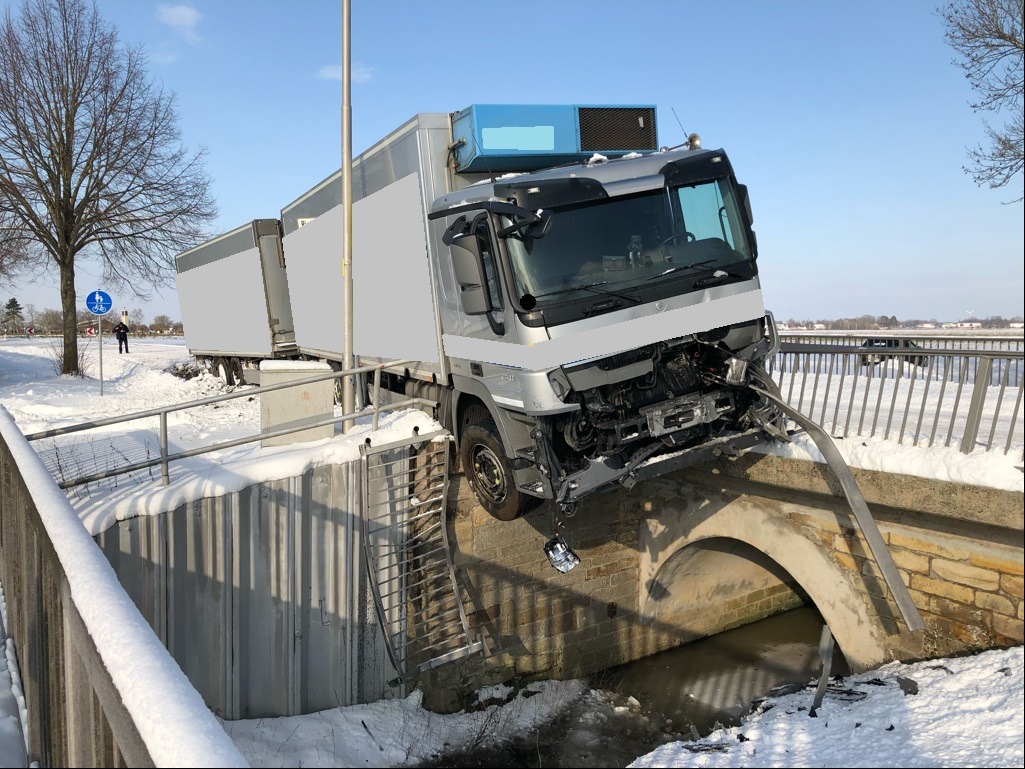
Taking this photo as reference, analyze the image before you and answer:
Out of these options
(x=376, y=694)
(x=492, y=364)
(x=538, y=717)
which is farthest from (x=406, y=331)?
(x=538, y=717)

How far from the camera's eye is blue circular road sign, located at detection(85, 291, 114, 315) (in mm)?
17203

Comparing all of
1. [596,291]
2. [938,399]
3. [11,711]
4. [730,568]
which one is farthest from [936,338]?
[11,711]

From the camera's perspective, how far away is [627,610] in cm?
1129

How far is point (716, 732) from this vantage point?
6867mm

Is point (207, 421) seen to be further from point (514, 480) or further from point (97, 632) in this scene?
point (97, 632)

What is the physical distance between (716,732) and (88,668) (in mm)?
6329

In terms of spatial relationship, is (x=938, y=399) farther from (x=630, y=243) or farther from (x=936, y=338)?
(x=936, y=338)

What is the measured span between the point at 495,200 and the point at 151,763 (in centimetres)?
524

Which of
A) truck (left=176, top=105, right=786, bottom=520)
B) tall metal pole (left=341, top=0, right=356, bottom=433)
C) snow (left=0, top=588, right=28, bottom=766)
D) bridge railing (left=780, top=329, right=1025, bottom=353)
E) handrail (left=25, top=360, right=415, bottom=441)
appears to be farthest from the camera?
bridge railing (left=780, top=329, right=1025, bottom=353)

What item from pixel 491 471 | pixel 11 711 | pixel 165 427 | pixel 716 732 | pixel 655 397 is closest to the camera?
pixel 11 711

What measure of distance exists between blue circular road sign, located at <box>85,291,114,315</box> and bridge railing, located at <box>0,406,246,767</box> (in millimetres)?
A: 15190

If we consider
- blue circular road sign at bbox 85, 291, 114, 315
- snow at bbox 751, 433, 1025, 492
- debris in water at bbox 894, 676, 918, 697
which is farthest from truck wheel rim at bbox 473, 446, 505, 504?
blue circular road sign at bbox 85, 291, 114, 315

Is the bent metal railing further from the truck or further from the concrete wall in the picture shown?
the truck

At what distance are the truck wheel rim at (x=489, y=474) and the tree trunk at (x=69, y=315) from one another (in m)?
17.5
